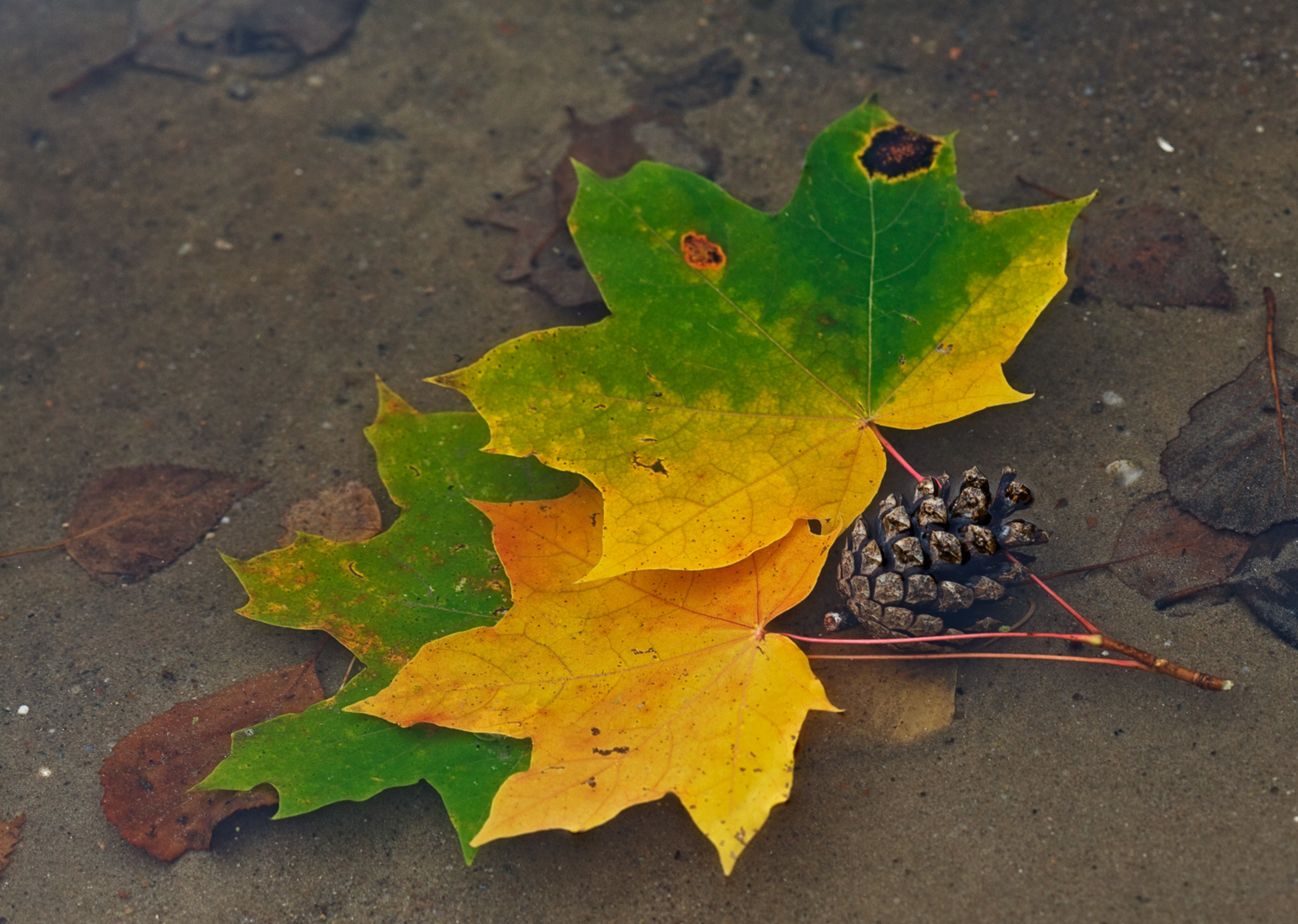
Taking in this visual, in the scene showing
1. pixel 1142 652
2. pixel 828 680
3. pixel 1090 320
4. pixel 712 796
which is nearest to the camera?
pixel 712 796

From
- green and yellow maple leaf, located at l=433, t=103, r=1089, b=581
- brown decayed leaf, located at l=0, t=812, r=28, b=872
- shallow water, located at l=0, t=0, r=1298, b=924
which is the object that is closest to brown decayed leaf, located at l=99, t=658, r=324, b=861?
shallow water, located at l=0, t=0, r=1298, b=924

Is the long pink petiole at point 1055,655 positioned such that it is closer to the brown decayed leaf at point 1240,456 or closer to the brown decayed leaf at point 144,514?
the brown decayed leaf at point 1240,456

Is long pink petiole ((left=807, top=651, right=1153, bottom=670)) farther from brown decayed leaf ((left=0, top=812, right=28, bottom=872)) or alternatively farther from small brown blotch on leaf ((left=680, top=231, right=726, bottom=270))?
brown decayed leaf ((left=0, top=812, right=28, bottom=872))

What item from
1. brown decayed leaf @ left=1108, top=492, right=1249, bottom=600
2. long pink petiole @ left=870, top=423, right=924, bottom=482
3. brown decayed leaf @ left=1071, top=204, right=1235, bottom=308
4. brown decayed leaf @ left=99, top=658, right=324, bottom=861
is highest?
brown decayed leaf @ left=1071, top=204, right=1235, bottom=308

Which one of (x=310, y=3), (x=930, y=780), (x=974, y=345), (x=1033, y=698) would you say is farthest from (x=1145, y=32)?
(x=310, y=3)

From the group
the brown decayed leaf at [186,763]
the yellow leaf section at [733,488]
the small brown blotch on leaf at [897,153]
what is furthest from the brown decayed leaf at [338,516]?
the small brown blotch on leaf at [897,153]

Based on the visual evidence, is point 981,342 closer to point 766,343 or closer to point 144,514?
point 766,343

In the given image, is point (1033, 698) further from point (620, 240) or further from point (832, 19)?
point (832, 19)
